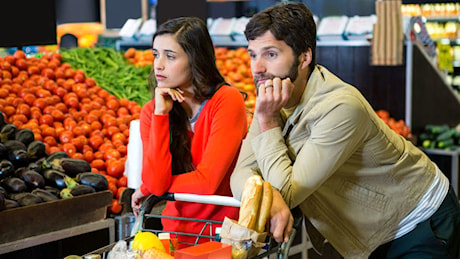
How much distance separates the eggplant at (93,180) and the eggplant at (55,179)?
9 centimetres

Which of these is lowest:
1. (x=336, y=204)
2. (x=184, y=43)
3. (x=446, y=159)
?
(x=446, y=159)

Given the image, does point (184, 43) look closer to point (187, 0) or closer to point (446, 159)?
point (187, 0)

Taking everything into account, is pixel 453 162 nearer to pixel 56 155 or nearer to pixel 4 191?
pixel 56 155

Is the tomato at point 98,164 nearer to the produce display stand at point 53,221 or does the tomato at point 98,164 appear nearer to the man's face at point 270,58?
the produce display stand at point 53,221

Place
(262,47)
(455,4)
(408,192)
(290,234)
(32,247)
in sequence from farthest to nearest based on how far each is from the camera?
(455,4), (32,247), (408,192), (262,47), (290,234)

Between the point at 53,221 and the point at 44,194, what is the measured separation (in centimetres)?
16

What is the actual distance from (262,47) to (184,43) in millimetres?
710

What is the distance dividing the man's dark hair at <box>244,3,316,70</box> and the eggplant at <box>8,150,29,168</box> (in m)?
1.99

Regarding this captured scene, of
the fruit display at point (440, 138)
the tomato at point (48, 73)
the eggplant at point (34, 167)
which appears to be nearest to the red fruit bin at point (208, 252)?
the eggplant at point (34, 167)

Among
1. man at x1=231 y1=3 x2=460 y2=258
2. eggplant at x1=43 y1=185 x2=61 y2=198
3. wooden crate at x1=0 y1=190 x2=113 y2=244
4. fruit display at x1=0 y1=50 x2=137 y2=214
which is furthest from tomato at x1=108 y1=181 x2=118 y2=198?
man at x1=231 y1=3 x2=460 y2=258

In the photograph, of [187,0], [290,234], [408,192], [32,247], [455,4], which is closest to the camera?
[290,234]

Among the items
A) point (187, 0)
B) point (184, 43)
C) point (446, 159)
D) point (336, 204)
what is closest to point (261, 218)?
point (336, 204)

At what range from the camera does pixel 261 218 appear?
1713 mm

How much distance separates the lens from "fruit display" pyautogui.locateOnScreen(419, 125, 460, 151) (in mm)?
6637
